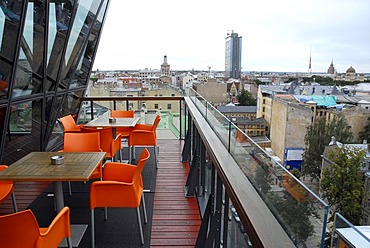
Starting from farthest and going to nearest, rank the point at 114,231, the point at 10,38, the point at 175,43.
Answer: the point at 175,43
the point at 10,38
the point at 114,231

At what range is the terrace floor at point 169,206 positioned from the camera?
304 centimetres

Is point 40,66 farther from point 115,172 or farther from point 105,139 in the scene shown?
point 115,172

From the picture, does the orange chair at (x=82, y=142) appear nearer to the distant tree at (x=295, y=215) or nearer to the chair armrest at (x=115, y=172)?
the chair armrest at (x=115, y=172)

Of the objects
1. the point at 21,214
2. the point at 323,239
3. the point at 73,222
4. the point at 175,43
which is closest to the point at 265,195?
the point at 323,239

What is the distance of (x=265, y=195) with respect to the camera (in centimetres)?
142

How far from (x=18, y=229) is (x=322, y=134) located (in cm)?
708

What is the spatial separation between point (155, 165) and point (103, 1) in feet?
14.3

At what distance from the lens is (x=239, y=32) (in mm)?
21688

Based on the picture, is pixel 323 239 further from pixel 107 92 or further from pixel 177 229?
pixel 107 92

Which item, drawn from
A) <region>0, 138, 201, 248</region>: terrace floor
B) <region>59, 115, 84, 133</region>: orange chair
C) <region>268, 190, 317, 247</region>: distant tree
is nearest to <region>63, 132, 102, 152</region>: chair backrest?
<region>0, 138, 201, 248</region>: terrace floor

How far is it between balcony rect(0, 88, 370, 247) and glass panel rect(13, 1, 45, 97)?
152 centimetres

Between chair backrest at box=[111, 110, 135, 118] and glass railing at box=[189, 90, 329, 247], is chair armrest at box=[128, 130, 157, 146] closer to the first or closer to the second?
chair backrest at box=[111, 110, 135, 118]

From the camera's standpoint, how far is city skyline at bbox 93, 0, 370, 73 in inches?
513

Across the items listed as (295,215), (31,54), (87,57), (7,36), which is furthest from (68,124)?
A: (295,215)
